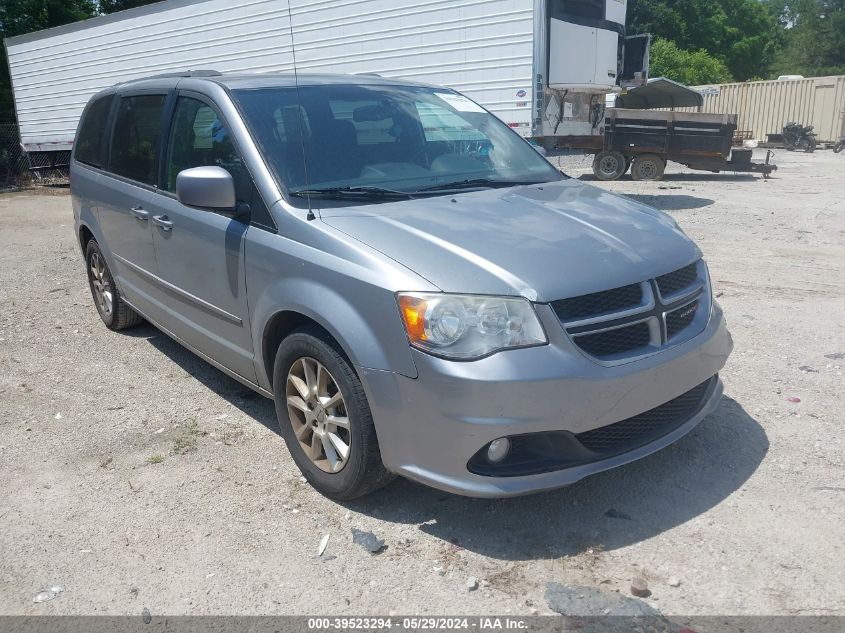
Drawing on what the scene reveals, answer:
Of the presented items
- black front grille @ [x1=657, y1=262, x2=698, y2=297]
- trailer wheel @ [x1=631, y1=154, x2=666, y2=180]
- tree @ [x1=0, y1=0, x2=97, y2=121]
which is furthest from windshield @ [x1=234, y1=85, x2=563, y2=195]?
tree @ [x1=0, y1=0, x2=97, y2=121]

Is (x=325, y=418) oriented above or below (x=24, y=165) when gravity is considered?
above

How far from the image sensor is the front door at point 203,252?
3.81 m

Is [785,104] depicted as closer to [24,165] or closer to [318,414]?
[24,165]

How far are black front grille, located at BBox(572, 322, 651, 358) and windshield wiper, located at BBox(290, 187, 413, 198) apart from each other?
1249mm

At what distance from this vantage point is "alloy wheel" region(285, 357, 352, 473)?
10.9ft

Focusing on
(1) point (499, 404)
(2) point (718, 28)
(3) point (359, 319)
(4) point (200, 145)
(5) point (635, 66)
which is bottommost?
(1) point (499, 404)

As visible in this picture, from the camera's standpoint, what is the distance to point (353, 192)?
367 cm

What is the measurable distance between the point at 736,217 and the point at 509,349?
9600 mm

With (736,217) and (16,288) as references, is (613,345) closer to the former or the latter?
(16,288)

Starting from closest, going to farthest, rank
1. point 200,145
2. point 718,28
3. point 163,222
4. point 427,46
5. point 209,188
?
point 209,188 < point 200,145 < point 163,222 < point 427,46 < point 718,28

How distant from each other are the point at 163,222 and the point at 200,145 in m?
0.53

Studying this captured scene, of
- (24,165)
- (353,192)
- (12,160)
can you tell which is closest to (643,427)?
(353,192)

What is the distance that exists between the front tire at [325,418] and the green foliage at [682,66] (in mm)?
44610

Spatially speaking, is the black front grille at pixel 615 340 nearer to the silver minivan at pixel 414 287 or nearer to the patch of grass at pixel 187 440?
the silver minivan at pixel 414 287
